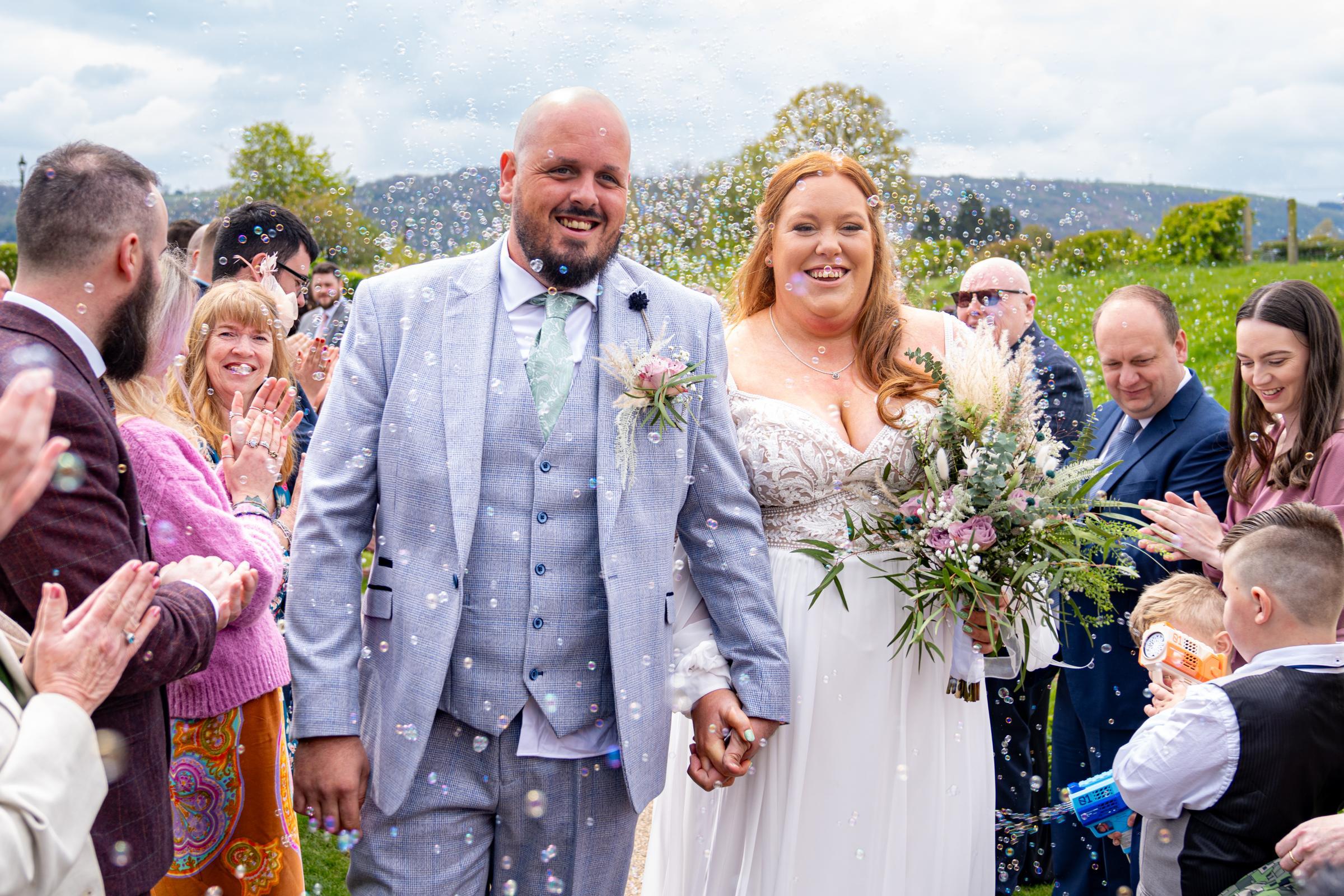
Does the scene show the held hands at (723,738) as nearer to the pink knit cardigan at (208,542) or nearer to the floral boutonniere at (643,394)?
the floral boutonniere at (643,394)

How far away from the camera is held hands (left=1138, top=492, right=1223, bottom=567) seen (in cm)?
372

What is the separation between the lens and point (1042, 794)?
5344mm

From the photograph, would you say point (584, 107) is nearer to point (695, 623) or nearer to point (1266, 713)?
point (695, 623)

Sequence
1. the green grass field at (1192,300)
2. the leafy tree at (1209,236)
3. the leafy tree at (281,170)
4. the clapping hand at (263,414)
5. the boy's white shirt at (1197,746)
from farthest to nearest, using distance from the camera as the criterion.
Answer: the leafy tree at (281,170) < the leafy tree at (1209,236) < the green grass field at (1192,300) < the clapping hand at (263,414) < the boy's white shirt at (1197,746)

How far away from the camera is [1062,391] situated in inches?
202

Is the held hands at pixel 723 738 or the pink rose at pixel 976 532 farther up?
the pink rose at pixel 976 532

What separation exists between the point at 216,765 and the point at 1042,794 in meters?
4.04

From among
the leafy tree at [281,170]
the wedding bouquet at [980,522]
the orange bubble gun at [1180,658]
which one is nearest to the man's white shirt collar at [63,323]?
the wedding bouquet at [980,522]

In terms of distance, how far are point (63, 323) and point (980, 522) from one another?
252 centimetres

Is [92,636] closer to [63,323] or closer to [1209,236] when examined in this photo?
[63,323]

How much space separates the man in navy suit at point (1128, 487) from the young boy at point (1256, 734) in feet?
4.09

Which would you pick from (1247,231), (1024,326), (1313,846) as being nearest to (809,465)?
(1313,846)

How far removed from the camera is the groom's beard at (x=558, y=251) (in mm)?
2918

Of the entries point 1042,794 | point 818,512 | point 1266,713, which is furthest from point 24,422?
point 1042,794
